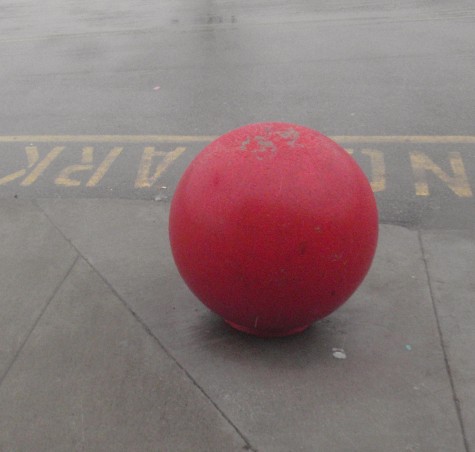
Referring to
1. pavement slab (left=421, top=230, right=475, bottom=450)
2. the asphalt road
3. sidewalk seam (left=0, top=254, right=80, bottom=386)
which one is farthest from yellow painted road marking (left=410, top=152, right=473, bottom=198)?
sidewalk seam (left=0, top=254, right=80, bottom=386)

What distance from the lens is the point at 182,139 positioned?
716 centimetres

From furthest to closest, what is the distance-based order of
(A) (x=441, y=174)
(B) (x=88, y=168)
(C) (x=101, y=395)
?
(B) (x=88, y=168) → (A) (x=441, y=174) → (C) (x=101, y=395)

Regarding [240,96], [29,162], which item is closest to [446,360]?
[29,162]

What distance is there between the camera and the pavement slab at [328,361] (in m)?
3.12

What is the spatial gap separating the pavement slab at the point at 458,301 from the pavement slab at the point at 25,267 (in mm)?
2338

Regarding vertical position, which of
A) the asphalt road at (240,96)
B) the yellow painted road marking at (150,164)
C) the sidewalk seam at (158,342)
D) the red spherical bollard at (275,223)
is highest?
the red spherical bollard at (275,223)

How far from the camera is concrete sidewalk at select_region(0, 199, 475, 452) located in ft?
10.3

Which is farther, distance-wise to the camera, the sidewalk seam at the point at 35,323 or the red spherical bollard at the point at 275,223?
the sidewalk seam at the point at 35,323

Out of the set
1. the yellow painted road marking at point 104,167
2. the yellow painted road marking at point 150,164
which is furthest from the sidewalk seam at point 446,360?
the yellow painted road marking at point 104,167

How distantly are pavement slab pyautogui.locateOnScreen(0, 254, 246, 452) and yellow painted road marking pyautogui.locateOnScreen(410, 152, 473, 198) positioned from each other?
3.02 metres

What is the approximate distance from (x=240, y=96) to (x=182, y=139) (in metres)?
1.70

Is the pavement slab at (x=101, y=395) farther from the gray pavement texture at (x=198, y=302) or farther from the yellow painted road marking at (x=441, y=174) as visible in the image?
the yellow painted road marking at (x=441, y=174)

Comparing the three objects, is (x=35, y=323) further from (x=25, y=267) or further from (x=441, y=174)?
(x=441, y=174)

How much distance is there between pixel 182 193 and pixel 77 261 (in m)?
1.54
